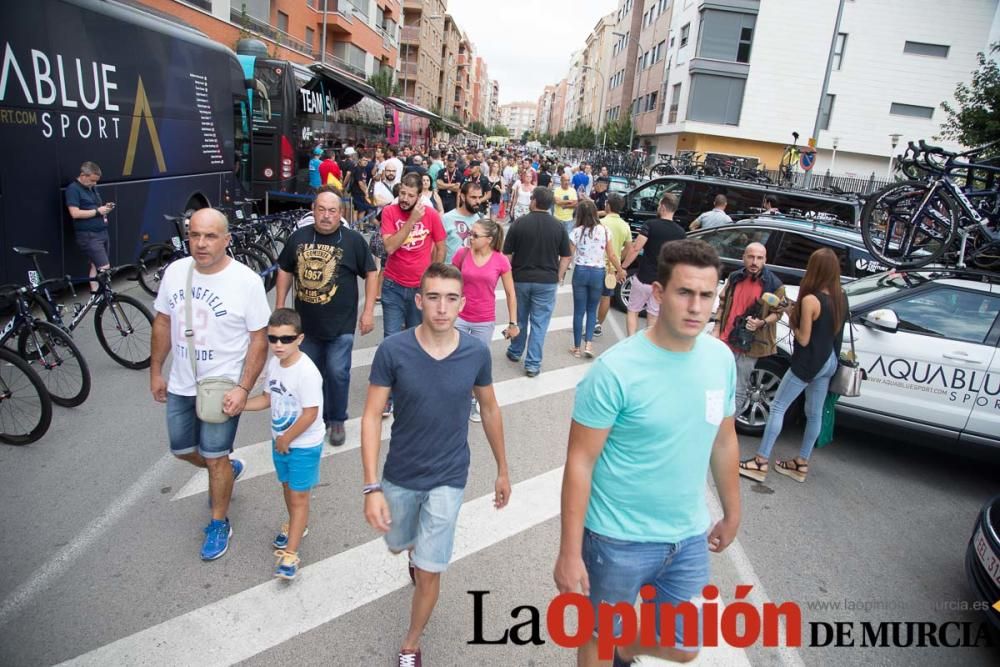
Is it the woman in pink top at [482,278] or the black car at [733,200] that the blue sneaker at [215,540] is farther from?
the black car at [733,200]

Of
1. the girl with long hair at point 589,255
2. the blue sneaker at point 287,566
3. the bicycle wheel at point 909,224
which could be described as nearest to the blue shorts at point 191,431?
the blue sneaker at point 287,566

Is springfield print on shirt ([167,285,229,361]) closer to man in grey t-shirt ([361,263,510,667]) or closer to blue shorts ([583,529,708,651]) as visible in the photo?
man in grey t-shirt ([361,263,510,667])

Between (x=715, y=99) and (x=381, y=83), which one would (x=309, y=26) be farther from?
(x=715, y=99)

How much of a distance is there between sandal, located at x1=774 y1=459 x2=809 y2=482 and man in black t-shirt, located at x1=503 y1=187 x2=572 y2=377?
2667mm

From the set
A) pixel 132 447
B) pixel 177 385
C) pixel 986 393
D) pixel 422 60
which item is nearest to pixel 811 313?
pixel 986 393

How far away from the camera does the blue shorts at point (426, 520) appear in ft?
8.99

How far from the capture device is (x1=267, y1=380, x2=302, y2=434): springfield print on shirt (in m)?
3.37

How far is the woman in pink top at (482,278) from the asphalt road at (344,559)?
3.18 ft

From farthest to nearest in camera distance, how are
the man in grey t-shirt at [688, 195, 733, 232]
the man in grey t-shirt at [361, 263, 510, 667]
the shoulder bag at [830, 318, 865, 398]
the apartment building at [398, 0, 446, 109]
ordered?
the apartment building at [398, 0, 446, 109]
the man in grey t-shirt at [688, 195, 733, 232]
the shoulder bag at [830, 318, 865, 398]
the man in grey t-shirt at [361, 263, 510, 667]

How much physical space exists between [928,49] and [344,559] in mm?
47421

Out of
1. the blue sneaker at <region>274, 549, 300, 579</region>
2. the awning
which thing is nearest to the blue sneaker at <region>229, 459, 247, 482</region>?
the blue sneaker at <region>274, 549, 300, 579</region>

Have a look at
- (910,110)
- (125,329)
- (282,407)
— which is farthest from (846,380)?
(910,110)

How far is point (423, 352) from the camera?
273cm

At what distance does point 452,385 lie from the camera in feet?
8.98
